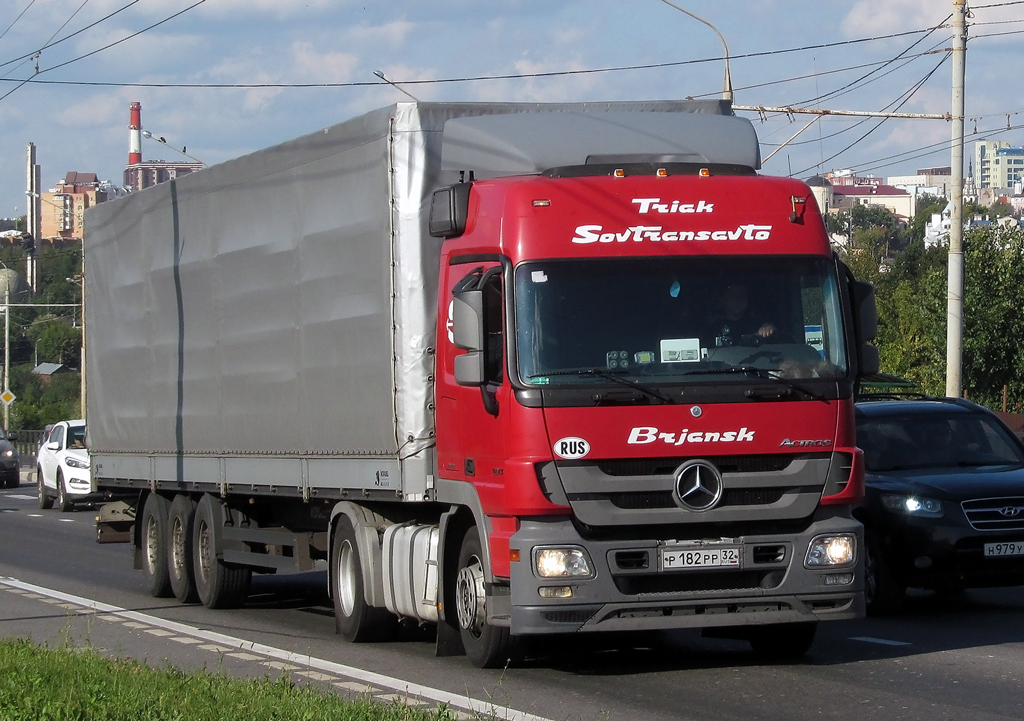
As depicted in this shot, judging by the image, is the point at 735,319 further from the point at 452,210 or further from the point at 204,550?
the point at 204,550

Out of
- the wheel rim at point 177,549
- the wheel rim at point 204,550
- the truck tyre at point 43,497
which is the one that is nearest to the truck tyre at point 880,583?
the wheel rim at point 204,550

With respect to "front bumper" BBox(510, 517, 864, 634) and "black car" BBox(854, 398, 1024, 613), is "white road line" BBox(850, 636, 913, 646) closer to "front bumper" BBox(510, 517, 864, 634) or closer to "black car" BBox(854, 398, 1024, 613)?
"black car" BBox(854, 398, 1024, 613)

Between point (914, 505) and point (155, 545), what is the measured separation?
768 cm

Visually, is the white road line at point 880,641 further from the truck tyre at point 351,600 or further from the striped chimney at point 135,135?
the striped chimney at point 135,135

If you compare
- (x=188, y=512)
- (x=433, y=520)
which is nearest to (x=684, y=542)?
(x=433, y=520)

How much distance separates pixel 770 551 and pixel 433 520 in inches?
104

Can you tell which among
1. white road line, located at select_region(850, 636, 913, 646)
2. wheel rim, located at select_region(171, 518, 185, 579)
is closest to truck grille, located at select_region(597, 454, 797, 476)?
white road line, located at select_region(850, 636, 913, 646)

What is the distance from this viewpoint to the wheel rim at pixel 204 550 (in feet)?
47.7

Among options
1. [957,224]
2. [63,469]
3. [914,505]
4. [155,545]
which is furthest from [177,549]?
[63,469]

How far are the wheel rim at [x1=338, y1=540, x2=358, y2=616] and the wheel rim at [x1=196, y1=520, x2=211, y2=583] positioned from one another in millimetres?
3080

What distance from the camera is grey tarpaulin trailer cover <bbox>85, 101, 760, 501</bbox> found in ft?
33.8

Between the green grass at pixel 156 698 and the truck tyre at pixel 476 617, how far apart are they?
1.30 meters

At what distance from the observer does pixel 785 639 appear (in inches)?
399

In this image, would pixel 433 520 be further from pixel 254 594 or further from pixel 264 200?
pixel 254 594
